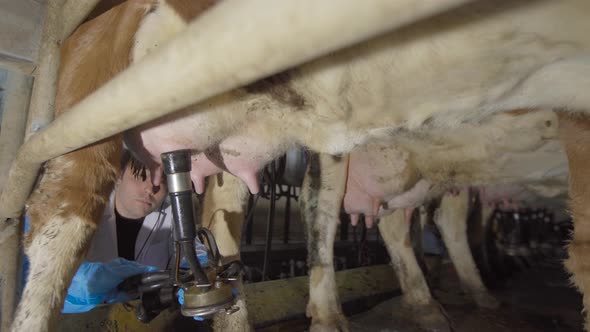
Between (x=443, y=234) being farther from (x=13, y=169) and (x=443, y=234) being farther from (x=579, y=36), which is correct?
(x=13, y=169)

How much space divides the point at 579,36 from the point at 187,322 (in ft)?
5.22

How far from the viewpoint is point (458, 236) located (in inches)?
112

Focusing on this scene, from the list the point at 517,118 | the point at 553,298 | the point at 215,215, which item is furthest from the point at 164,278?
the point at 553,298

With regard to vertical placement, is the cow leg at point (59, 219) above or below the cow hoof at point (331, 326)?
above

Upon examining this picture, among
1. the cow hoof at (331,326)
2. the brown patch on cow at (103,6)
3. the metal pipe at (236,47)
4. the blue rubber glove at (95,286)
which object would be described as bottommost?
the cow hoof at (331,326)

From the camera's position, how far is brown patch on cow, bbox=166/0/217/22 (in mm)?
824

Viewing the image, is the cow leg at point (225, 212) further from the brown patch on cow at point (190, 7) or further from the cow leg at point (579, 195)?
the cow leg at point (579, 195)

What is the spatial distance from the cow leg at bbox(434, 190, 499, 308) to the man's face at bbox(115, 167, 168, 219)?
211 centimetres

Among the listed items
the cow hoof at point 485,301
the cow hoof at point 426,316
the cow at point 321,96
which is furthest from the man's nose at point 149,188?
the cow hoof at point 485,301

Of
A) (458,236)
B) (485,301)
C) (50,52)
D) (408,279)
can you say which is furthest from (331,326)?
(458,236)

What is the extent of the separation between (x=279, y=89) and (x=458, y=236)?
2.48 meters

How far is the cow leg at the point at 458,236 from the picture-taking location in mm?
2621

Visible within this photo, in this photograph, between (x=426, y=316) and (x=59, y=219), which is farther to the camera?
(x=426, y=316)

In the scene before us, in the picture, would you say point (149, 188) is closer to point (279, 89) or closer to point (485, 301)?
point (279, 89)
